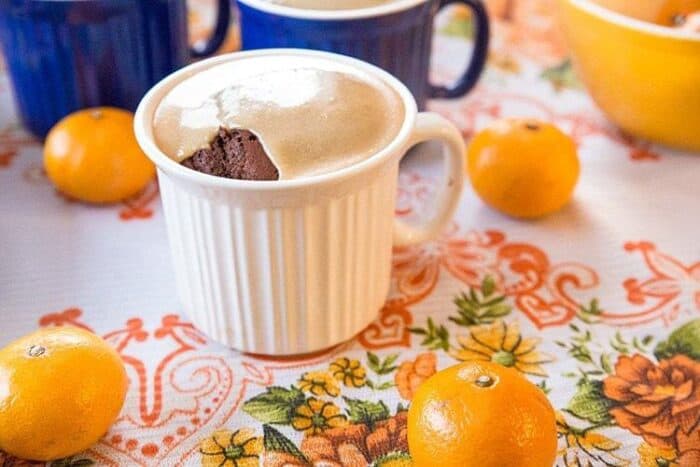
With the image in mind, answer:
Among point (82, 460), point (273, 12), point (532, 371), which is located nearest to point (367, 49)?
point (273, 12)

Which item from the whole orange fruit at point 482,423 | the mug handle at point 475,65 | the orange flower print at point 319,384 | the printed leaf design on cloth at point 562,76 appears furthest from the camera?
the printed leaf design on cloth at point 562,76

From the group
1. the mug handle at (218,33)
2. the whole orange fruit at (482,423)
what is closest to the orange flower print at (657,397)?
the whole orange fruit at (482,423)

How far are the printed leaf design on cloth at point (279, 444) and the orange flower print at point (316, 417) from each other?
0.05 feet

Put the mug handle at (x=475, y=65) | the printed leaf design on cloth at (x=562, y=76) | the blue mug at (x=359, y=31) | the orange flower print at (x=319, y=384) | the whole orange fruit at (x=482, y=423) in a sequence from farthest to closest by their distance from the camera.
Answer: the printed leaf design on cloth at (x=562, y=76), the mug handle at (x=475, y=65), the blue mug at (x=359, y=31), the orange flower print at (x=319, y=384), the whole orange fruit at (x=482, y=423)

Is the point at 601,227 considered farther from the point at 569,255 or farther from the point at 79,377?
the point at 79,377

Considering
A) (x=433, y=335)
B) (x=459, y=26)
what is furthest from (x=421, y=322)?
(x=459, y=26)

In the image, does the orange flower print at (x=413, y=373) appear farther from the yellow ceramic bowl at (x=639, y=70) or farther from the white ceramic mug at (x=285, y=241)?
the yellow ceramic bowl at (x=639, y=70)

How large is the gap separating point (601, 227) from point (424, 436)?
353 mm

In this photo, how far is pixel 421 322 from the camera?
686 mm

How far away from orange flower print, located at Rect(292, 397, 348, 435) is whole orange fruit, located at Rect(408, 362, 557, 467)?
0.07 metres

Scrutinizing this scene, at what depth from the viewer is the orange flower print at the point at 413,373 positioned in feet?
2.05

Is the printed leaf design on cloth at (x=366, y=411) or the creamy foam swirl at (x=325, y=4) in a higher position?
the creamy foam swirl at (x=325, y=4)

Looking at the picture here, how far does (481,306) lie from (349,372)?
0.45 feet

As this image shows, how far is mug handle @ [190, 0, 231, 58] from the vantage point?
89cm
